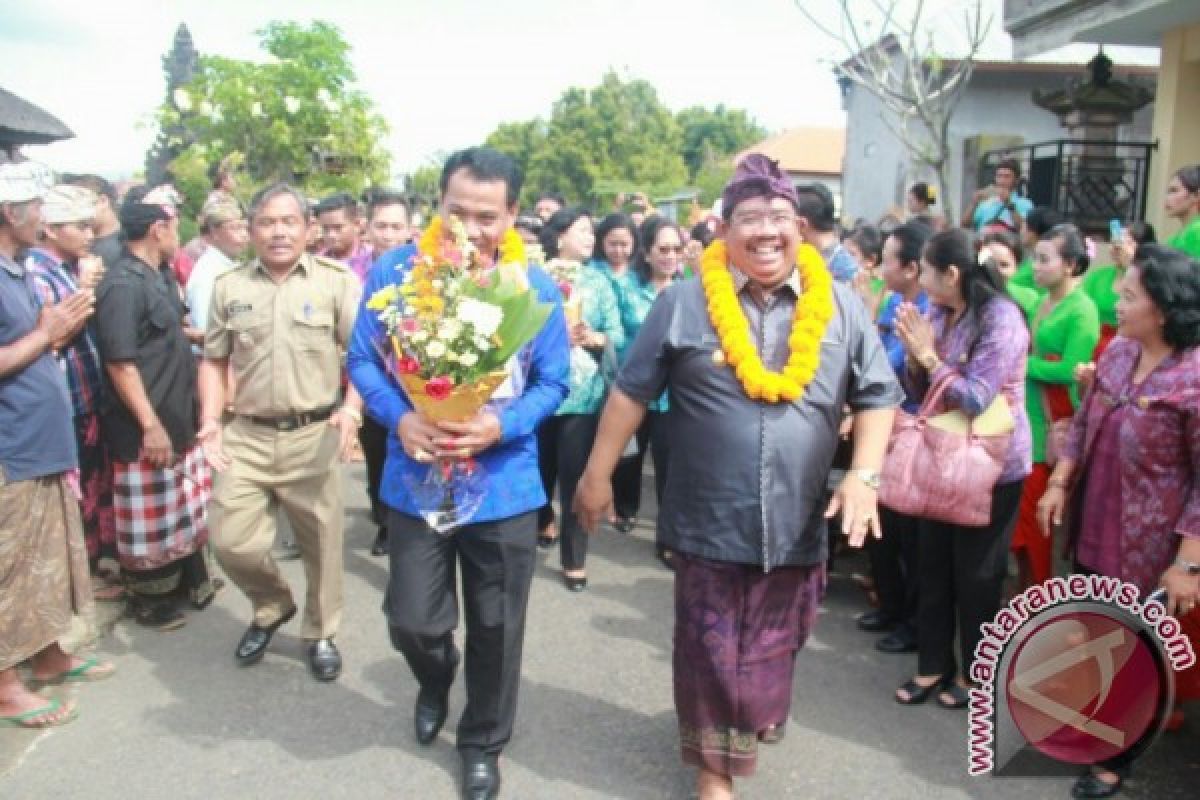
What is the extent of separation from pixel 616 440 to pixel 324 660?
1992mm

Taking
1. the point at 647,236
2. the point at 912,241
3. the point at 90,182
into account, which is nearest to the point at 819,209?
the point at 912,241

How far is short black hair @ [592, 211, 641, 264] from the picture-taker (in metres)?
6.17

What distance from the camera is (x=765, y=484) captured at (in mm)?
3107

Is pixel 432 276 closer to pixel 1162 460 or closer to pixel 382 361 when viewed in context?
pixel 382 361

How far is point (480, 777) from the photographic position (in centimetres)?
340

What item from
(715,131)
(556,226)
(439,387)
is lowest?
(439,387)

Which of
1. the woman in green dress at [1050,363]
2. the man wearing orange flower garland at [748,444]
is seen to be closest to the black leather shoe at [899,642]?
the woman in green dress at [1050,363]

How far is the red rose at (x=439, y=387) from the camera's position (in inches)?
119

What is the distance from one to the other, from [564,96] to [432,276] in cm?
6428

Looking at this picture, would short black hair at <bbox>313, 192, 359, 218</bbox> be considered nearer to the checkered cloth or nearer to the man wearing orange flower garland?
the checkered cloth

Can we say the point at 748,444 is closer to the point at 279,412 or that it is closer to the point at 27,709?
the point at 279,412

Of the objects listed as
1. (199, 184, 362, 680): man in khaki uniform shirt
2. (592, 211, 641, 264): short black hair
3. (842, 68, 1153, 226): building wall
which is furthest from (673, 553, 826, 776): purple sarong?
(842, 68, 1153, 226): building wall

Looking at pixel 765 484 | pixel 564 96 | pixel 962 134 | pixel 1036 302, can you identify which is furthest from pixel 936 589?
pixel 564 96

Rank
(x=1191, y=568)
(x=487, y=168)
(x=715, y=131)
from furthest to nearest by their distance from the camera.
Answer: (x=715, y=131) < (x=487, y=168) < (x=1191, y=568)
